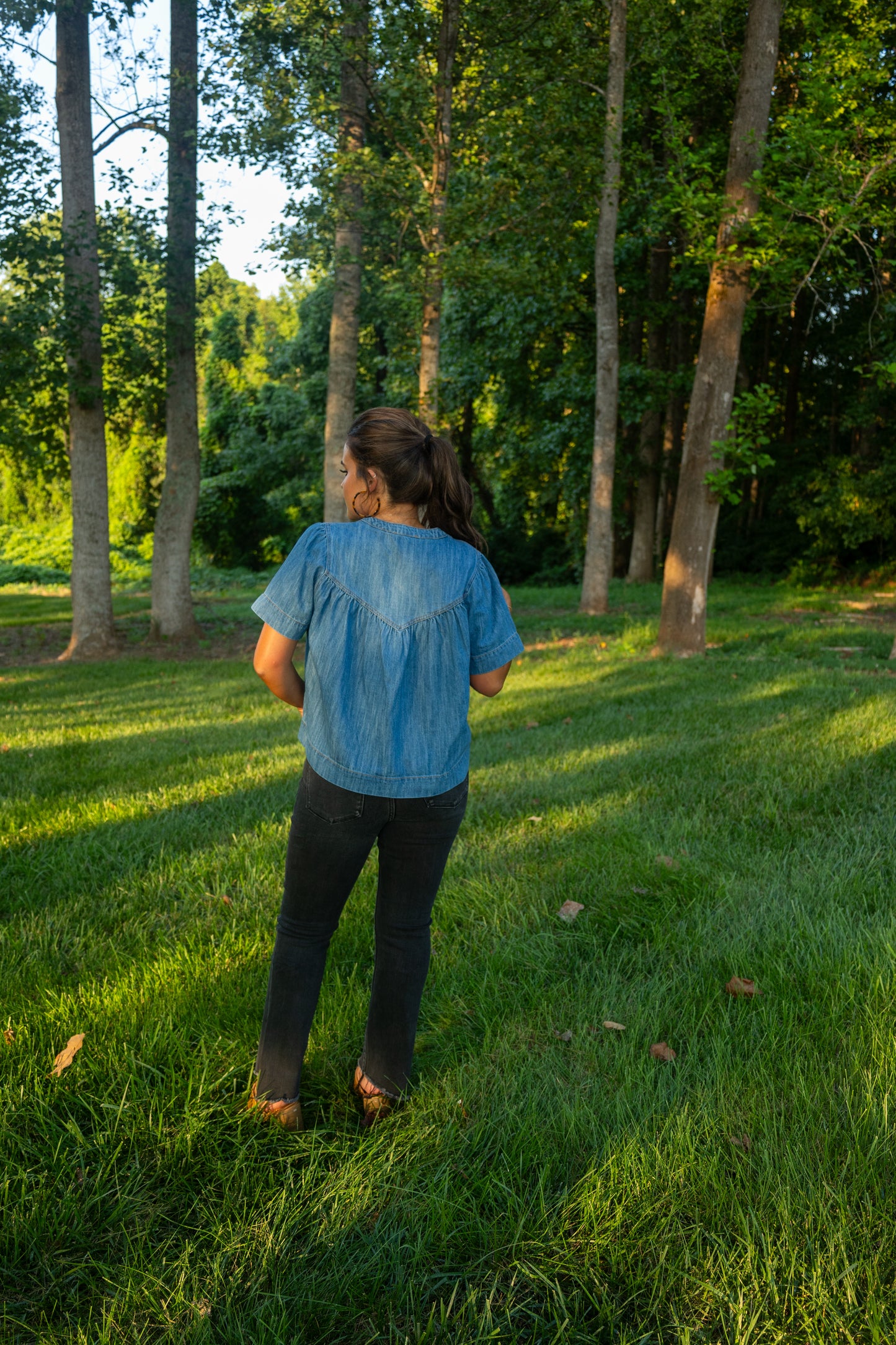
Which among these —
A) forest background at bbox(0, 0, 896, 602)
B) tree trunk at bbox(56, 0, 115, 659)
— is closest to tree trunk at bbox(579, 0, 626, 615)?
forest background at bbox(0, 0, 896, 602)

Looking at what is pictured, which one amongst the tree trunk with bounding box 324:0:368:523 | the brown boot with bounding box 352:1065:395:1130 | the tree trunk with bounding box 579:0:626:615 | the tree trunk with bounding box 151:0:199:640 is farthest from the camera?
the tree trunk with bounding box 579:0:626:615

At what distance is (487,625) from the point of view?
8.79 ft

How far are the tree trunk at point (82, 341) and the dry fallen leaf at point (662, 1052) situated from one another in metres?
13.5

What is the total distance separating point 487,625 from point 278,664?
61cm

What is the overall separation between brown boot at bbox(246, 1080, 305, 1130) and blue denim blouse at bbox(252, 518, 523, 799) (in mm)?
997

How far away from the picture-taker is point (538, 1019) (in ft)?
10.7

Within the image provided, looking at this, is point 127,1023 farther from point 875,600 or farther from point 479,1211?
point 875,600

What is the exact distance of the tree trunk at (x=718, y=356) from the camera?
36.3 ft

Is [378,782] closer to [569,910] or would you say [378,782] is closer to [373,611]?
[373,611]

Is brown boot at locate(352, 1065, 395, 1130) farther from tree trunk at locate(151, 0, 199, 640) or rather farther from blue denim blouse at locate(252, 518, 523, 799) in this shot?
tree trunk at locate(151, 0, 199, 640)

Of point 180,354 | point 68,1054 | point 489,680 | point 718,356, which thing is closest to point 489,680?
point 489,680

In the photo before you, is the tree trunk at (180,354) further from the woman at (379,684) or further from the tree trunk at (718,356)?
the woman at (379,684)

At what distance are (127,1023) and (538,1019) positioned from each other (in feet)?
4.62

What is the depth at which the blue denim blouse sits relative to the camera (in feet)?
8.25
